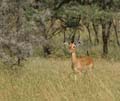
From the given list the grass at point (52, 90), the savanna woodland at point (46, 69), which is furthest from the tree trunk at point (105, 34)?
the grass at point (52, 90)

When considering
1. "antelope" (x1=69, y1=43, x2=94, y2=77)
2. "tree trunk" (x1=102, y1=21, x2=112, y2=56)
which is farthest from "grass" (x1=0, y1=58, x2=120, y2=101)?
"tree trunk" (x1=102, y1=21, x2=112, y2=56)

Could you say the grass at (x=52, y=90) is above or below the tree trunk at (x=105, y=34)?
above

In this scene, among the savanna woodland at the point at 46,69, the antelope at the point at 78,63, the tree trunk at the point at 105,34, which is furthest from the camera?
the tree trunk at the point at 105,34

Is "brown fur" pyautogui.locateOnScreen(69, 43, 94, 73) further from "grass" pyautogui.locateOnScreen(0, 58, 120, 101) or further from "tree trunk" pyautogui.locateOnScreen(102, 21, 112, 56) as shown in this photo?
"tree trunk" pyautogui.locateOnScreen(102, 21, 112, 56)

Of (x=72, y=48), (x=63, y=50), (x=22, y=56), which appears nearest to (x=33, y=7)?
(x=63, y=50)

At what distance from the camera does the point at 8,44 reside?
36.2ft

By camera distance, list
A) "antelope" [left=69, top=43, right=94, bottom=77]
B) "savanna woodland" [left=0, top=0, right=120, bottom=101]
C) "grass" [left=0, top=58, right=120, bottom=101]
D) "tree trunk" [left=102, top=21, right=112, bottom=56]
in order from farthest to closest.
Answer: "tree trunk" [left=102, top=21, right=112, bottom=56], "antelope" [left=69, top=43, right=94, bottom=77], "savanna woodland" [left=0, top=0, right=120, bottom=101], "grass" [left=0, top=58, right=120, bottom=101]

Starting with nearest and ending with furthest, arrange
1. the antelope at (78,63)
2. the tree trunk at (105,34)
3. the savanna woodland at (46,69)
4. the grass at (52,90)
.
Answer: the grass at (52,90), the savanna woodland at (46,69), the antelope at (78,63), the tree trunk at (105,34)

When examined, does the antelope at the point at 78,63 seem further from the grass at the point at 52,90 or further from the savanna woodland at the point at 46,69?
the grass at the point at 52,90

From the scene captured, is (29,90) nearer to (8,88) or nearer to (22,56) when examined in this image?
(8,88)

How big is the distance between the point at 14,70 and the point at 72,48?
8.24 feet

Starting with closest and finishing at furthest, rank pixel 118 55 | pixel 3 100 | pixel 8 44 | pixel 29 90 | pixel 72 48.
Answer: pixel 3 100, pixel 29 90, pixel 8 44, pixel 72 48, pixel 118 55

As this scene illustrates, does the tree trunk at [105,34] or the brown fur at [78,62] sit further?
the tree trunk at [105,34]

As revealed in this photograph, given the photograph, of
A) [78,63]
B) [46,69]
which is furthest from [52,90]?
[46,69]
